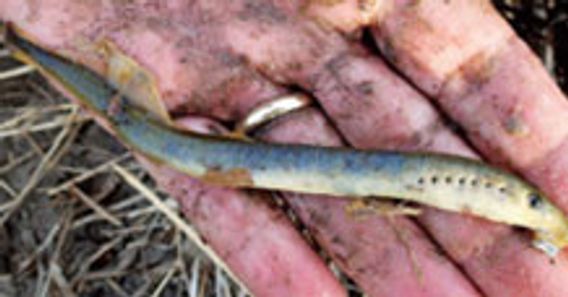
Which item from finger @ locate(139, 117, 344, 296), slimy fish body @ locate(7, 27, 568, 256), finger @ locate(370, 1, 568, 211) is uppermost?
finger @ locate(370, 1, 568, 211)

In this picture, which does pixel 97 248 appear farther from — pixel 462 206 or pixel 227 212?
pixel 462 206

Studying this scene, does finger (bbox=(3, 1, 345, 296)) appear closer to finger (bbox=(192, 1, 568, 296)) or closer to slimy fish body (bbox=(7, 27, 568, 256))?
slimy fish body (bbox=(7, 27, 568, 256))

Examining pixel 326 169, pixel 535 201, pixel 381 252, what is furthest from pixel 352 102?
pixel 535 201

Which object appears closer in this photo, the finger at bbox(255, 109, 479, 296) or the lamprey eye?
the lamprey eye

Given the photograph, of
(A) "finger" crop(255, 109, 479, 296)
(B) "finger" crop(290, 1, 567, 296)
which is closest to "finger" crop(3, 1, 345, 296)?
(A) "finger" crop(255, 109, 479, 296)

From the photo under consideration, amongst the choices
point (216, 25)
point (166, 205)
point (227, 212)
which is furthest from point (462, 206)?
point (166, 205)

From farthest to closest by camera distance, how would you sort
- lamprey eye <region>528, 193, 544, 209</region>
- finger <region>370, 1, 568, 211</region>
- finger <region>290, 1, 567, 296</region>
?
finger <region>370, 1, 568, 211</region> → finger <region>290, 1, 567, 296</region> → lamprey eye <region>528, 193, 544, 209</region>
